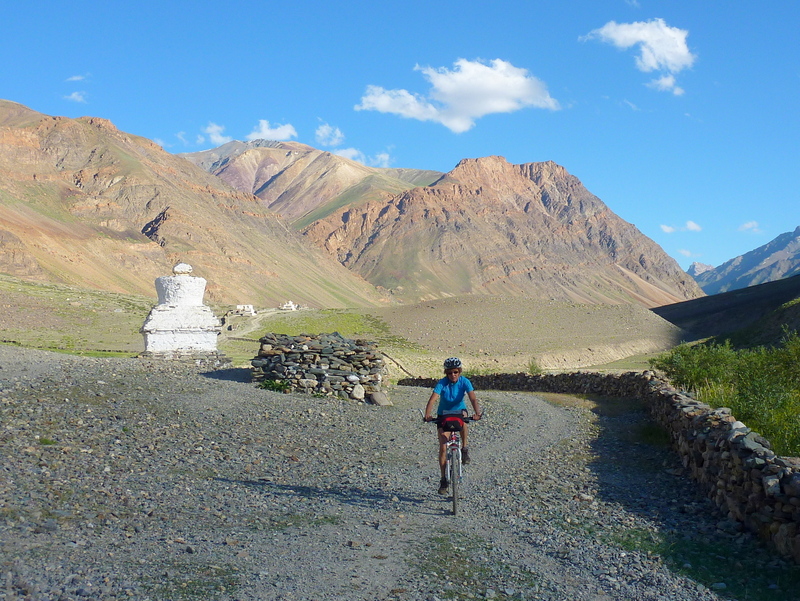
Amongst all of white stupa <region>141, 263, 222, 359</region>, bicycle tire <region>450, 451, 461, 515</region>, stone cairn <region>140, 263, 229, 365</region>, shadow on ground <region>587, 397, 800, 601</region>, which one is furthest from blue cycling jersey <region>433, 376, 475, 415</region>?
white stupa <region>141, 263, 222, 359</region>

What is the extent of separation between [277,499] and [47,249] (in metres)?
112

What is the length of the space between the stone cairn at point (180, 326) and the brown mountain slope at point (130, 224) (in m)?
83.0

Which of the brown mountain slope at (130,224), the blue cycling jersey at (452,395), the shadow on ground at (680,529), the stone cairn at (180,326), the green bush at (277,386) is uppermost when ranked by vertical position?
the brown mountain slope at (130,224)

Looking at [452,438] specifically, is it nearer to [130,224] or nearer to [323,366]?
[323,366]

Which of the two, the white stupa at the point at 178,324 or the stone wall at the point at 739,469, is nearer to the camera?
the stone wall at the point at 739,469

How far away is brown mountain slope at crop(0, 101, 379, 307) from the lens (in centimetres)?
11262

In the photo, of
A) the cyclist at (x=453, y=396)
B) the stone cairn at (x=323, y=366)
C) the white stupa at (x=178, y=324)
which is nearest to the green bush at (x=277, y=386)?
the stone cairn at (x=323, y=366)

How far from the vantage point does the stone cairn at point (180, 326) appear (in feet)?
68.5

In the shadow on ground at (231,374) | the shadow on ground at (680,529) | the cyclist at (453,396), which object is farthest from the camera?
the shadow on ground at (231,374)

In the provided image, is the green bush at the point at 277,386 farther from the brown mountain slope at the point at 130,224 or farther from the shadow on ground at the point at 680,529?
the brown mountain slope at the point at 130,224

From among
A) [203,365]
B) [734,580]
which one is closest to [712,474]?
[734,580]

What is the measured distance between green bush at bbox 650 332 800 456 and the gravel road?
1459 millimetres

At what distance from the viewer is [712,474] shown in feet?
28.0

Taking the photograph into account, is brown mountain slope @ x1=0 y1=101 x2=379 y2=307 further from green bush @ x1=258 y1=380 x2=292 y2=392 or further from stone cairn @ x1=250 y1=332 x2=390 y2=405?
green bush @ x1=258 y1=380 x2=292 y2=392
